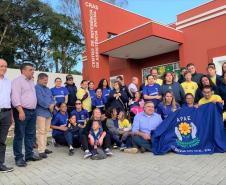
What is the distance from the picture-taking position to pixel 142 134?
23.4 ft

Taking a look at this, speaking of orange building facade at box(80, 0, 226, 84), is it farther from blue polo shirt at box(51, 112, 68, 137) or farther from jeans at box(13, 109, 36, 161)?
jeans at box(13, 109, 36, 161)

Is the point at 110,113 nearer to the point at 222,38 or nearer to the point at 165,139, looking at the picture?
the point at 165,139

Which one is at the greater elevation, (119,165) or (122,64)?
(122,64)

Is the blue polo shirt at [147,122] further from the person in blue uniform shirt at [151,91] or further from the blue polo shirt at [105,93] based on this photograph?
the blue polo shirt at [105,93]

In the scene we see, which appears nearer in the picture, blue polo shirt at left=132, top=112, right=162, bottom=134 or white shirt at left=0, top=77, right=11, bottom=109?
white shirt at left=0, top=77, right=11, bottom=109

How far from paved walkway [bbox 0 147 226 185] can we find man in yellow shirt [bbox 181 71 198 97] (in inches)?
78.6

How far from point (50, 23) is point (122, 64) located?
15.4m

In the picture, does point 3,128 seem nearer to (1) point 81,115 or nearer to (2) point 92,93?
(1) point 81,115

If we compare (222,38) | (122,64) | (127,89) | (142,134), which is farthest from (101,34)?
(142,134)

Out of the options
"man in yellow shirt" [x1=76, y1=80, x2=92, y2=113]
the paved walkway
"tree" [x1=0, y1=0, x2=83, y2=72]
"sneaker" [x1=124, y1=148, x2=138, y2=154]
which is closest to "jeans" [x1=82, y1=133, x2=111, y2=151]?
the paved walkway

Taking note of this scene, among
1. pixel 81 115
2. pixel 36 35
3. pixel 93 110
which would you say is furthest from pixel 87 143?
pixel 36 35

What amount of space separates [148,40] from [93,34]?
390 centimetres

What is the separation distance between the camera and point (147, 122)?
7266mm

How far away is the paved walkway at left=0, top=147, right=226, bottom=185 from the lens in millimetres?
4859
